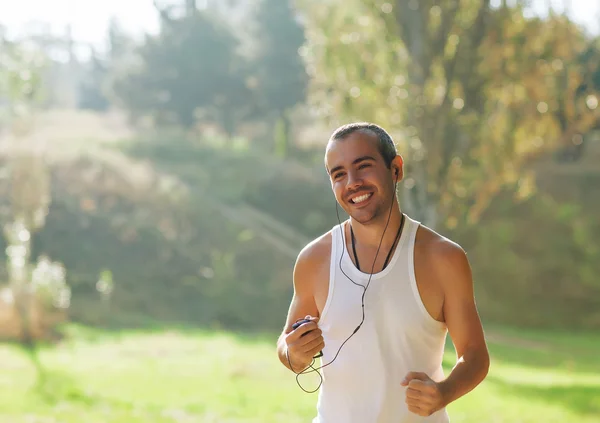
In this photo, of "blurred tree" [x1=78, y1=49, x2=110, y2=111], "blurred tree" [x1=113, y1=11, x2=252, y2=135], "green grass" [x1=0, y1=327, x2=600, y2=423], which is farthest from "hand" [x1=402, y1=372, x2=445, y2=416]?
"blurred tree" [x1=78, y1=49, x2=110, y2=111]

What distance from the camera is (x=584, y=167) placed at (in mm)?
19688

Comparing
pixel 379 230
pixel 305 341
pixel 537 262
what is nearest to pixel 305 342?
pixel 305 341

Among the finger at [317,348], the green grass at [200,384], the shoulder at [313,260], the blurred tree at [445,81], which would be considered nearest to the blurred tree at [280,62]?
the green grass at [200,384]

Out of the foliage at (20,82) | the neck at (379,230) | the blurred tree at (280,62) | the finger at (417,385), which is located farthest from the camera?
the blurred tree at (280,62)

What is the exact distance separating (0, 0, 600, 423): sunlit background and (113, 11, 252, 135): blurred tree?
0.06 m

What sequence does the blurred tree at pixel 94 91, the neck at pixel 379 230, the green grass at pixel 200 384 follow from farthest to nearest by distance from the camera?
the blurred tree at pixel 94 91
the green grass at pixel 200 384
the neck at pixel 379 230

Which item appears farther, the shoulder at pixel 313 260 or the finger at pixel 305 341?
the shoulder at pixel 313 260

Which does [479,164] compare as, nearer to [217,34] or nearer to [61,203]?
[61,203]

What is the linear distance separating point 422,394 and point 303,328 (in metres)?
0.27

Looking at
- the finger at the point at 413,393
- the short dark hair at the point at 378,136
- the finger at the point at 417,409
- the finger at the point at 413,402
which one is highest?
the short dark hair at the point at 378,136

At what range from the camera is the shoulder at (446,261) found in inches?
66.2

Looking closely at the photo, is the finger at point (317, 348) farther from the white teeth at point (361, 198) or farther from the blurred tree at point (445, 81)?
the blurred tree at point (445, 81)

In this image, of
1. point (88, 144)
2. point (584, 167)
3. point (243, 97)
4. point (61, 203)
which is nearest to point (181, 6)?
point (243, 97)

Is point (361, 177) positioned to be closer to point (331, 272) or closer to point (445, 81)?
point (331, 272)
